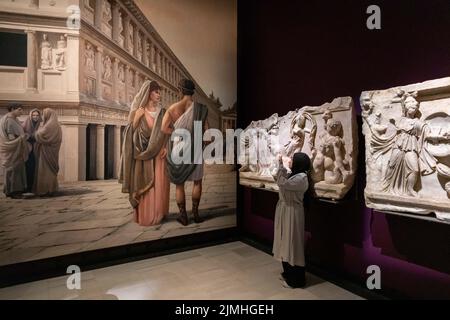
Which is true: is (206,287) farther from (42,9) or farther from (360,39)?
(42,9)

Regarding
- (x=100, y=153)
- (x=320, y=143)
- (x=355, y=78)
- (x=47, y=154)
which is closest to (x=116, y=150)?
(x=100, y=153)

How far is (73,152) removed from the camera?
13.1 feet

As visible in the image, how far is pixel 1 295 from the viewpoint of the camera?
3287 millimetres

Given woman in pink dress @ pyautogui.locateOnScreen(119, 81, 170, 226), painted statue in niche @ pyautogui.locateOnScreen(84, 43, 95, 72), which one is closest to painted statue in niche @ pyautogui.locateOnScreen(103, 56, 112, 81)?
painted statue in niche @ pyautogui.locateOnScreen(84, 43, 95, 72)

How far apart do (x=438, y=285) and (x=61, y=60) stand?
16.5 ft

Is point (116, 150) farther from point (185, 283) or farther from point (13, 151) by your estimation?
point (185, 283)

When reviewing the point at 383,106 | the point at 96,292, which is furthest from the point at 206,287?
the point at 383,106

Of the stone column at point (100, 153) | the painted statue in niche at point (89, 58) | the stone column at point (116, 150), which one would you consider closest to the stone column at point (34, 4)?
the painted statue in niche at point (89, 58)

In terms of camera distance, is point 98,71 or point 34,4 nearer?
point 34,4

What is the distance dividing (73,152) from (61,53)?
52.9 inches

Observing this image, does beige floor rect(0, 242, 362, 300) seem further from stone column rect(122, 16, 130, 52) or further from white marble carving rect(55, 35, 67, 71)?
stone column rect(122, 16, 130, 52)

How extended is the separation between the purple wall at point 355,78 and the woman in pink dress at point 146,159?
5.75 ft

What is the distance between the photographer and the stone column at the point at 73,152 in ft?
12.9

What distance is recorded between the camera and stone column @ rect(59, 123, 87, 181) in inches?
155
